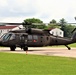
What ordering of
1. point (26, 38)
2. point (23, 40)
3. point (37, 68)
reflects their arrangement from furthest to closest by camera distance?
point (26, 38), point (23, 40), point (37, 68)

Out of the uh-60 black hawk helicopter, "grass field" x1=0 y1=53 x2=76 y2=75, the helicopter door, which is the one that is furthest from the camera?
Answer: the helicopter door

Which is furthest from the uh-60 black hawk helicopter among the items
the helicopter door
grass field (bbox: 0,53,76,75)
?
grass field (bbox: 0,53,76,75)

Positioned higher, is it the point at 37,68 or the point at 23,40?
the point at 37,68

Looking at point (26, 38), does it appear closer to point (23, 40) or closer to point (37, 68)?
point (23, 40)

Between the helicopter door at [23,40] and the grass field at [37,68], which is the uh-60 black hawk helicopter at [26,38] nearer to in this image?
the helicopter door at [23,40]

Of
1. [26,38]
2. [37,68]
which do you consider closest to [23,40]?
[26,38]

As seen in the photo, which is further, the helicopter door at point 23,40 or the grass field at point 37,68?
the helicopter door at point 23,40

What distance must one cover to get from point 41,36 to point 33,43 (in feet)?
4.52

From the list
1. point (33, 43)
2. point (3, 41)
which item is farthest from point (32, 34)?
point (3, 41)

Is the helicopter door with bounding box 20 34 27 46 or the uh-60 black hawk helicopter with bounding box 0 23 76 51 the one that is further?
the helicopter door with bounding box 20 34 27 46

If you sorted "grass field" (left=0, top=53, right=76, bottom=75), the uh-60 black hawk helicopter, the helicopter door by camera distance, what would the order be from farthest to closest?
the helicopter door < the uh-60 black hawk helicopter < "grass field" (left=0, top=53, right=76, bottom=75)

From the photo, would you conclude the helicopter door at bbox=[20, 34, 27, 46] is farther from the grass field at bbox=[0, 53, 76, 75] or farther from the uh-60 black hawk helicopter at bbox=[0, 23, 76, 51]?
the grass field at bbox=[0, 53, 76, 75]

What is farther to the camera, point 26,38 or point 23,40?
point 26,38

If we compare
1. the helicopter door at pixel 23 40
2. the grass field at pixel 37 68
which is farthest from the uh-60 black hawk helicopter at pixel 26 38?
the grass field at pixel 37 68
